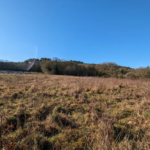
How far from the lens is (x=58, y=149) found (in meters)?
1.62

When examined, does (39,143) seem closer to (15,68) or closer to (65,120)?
(65,120)

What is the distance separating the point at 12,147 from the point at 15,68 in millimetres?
45677

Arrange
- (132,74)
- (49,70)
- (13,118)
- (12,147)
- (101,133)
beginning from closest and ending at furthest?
(12,147) → (101,133) → (13,118) → (132,74) → (49,70)

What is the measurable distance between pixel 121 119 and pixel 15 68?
46.3 m

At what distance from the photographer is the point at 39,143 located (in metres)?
1.71

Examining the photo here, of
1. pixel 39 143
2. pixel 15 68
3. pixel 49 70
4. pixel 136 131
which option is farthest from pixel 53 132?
pixel 15 68

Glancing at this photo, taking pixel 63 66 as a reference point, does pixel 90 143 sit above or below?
below

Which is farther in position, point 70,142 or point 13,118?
point 13,118

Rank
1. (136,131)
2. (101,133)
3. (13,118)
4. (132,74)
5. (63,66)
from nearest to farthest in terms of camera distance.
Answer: (101,133) < (136,131) < (13,118) < (132,74) < (63,66)

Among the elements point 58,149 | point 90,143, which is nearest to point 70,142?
point 58,149

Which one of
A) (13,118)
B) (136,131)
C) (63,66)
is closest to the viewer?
(136,131)

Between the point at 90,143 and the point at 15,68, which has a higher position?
the point at 15,68

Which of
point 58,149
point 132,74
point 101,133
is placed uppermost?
point 132,74

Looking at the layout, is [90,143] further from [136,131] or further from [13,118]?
[13,118]
